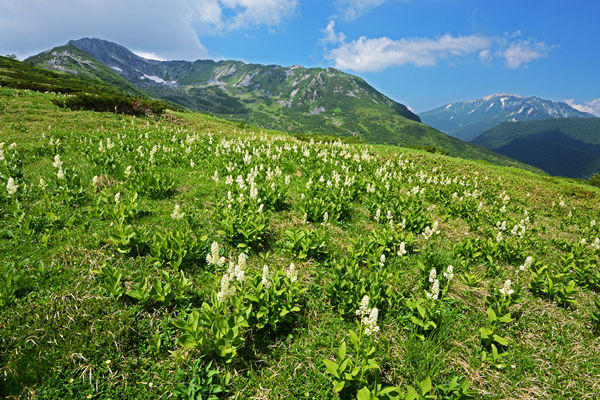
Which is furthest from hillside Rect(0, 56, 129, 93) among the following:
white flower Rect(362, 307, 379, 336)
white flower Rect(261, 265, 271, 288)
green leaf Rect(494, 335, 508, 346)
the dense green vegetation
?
A: green leaf Rect(494, 335, 508, 346)

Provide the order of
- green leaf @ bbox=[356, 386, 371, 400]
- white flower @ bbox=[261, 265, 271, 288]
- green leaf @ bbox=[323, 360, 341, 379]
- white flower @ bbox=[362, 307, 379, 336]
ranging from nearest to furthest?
green leaf @ bbox=[356, 386, 371, 400]
green leaf @ bbox=[323, 360, 341, 379]
white flower @ bbox=[362, 307, 379, 336]
white flower @ bbox=[261, 265, 271, 288]

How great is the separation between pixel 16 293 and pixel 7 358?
4.04 feet

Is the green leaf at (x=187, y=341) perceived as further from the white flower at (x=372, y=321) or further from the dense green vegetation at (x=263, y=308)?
the white flower at (x=372, y=321)

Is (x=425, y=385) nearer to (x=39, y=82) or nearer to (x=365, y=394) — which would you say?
(x=365, y=394)

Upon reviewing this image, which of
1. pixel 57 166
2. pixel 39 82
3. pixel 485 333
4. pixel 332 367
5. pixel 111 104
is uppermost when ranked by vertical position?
pixel 39 82

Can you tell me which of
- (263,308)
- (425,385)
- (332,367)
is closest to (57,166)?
(263,308)

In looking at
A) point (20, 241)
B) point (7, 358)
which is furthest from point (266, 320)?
point (20, 241)

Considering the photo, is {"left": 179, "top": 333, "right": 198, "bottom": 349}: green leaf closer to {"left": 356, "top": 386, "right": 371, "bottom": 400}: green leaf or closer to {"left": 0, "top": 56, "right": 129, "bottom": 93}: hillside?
{"left": 356, "top": 386, "right": 371, "bottom": 400}: green leaf

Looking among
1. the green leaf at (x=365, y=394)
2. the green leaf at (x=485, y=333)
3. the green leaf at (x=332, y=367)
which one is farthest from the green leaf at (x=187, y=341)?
the green leaf at (x=485, y=333)

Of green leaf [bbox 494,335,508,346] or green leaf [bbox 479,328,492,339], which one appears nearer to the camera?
green leaf [bbox 494,335,508,346]

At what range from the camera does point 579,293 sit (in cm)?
563

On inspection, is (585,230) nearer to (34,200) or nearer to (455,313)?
(455,313)

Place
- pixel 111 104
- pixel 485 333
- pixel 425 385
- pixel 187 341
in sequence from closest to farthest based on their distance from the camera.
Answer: pixel 425 385
pixel 187 341
pixel 485 333
pixel 111 104

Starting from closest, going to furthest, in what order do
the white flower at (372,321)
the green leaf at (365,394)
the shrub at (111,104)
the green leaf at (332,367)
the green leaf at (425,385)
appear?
the green leaf at (365,394) → the green leaf at (425,385) → the green leaf at (332,367) → the white flower at (372,321) → the shrub at (111,104)
